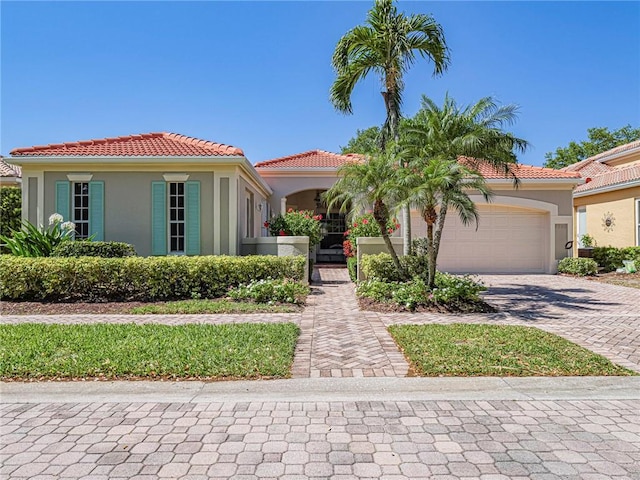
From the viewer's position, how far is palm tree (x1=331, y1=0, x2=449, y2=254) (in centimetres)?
1105

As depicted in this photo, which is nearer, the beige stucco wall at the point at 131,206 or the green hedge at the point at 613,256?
the beige stucco wall at the point at 131,206

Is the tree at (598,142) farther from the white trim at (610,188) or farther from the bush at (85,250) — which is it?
the bush at (85,250)

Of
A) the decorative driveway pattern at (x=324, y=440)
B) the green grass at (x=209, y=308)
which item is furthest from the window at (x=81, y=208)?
the decorative driveway pattern at (x=324, y=440)

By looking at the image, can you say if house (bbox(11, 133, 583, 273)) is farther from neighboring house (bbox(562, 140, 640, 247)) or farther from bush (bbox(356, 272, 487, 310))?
neighboring house (bbox(562, 140, 640, 247))

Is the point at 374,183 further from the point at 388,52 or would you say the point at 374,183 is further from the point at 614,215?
the point at 614,215

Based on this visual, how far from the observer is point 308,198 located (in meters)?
20.2

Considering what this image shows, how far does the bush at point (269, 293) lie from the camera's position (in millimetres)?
9523

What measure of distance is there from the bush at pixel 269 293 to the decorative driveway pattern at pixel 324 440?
213 inches

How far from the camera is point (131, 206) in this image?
12.4m

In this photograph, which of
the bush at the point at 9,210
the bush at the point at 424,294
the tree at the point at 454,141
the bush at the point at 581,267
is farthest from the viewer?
the bush at the point at 9,210

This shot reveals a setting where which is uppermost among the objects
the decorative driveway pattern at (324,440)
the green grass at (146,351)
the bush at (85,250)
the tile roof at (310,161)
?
the tile roof at (310,161)

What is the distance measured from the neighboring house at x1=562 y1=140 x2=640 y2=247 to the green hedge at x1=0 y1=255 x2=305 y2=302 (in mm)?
16985

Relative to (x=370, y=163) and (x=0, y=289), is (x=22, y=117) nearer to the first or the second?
(x=0, y=289)

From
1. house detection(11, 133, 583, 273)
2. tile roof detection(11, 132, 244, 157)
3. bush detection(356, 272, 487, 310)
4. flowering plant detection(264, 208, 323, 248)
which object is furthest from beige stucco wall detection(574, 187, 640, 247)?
tile roof detection(11, 132, 244, 157)
